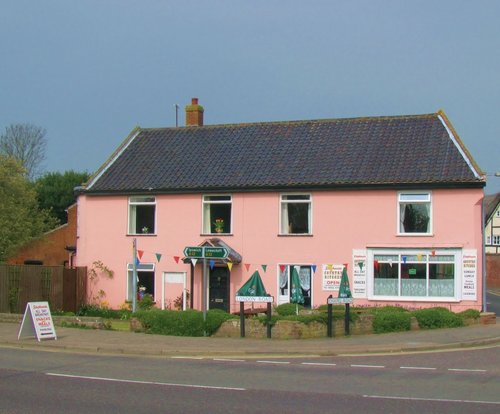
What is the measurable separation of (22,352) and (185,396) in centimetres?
784

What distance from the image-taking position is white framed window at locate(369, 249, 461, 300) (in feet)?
89.8

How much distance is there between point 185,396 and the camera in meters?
11.1

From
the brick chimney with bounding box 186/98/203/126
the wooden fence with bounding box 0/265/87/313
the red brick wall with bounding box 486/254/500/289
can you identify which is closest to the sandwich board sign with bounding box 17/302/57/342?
the wooden fence with bounding box 0/265/87/313

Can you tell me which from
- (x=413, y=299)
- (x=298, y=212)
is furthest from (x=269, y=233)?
→ (x=413, y=299)

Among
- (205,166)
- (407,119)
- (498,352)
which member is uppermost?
(407,119)

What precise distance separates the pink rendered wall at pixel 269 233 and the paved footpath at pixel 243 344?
253 inches

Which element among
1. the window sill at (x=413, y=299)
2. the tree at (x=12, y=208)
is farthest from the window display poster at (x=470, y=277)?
the tree at (x=12, y=208)

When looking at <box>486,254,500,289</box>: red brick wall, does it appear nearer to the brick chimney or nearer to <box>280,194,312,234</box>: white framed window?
the brick chimney

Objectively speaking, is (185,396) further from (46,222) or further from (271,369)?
(46,222)

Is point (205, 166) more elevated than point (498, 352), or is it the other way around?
point (205, 166)

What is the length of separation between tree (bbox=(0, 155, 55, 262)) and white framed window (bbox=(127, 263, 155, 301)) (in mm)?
11016

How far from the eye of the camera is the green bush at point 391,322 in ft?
72.5

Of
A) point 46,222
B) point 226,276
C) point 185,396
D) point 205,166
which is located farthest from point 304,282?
point 46,222

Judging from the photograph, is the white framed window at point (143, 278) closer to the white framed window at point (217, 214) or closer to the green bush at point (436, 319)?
the white framed window at point (217, 214)
